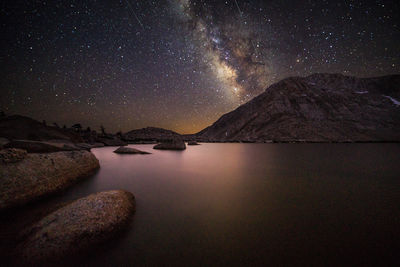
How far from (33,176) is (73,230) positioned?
300cm

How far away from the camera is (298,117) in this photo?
7350cm

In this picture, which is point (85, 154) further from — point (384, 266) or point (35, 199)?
point (384, 266)

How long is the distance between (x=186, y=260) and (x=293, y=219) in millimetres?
2377

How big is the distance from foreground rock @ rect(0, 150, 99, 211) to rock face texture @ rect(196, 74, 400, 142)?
6893cm

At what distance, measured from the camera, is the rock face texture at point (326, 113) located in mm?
59875

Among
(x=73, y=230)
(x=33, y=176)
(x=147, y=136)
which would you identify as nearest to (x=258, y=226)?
(x=73, y=230)

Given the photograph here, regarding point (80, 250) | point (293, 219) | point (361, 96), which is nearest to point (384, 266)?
point (293, 219)

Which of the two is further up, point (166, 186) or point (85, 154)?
point (85, 154)

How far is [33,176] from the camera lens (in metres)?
3.76

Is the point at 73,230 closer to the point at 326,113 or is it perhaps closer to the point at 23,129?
the point at 23,129

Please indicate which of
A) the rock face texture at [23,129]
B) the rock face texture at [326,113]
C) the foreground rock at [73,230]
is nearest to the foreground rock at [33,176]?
the foreground rock at [73,230]

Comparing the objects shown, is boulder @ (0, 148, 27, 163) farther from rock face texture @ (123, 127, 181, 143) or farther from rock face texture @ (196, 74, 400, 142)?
rock face texture @ (196, 74, 400, 142)

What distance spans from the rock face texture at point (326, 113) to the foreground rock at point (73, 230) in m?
69.2

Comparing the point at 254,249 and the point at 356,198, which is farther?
the point at 356,198
